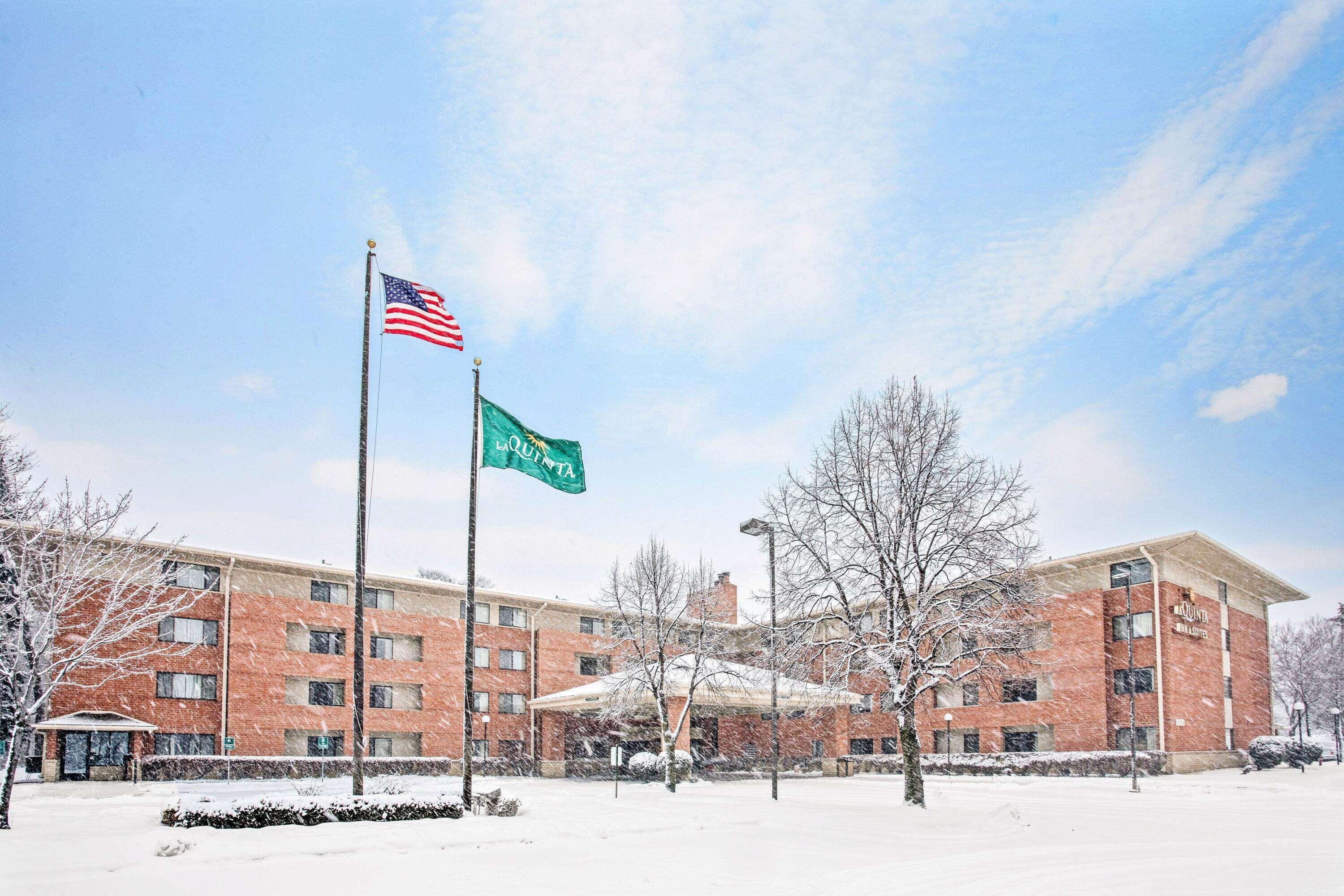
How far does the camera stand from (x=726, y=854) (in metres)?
16.3

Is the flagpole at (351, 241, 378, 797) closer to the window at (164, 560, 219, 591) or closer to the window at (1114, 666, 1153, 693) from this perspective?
the window at (164, 560, 219, 591)

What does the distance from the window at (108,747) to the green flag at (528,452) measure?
30201 millimetres

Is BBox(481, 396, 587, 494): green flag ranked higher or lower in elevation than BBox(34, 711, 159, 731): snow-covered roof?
higher

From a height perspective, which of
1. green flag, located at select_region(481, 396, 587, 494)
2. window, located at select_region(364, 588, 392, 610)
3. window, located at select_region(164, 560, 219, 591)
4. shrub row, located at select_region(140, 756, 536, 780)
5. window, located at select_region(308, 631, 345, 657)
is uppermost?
green flag, located at select_region(481, 396, 587, 494)

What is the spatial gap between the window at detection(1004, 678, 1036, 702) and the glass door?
4073 centimetres

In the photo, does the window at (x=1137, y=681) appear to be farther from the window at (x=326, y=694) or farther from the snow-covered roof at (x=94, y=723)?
the snow-covered roof at (x=94, y=723)

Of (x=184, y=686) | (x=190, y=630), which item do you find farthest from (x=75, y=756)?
(x=190, y=630)

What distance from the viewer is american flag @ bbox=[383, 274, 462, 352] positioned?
19.1 m

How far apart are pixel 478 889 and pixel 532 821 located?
7.06 meters

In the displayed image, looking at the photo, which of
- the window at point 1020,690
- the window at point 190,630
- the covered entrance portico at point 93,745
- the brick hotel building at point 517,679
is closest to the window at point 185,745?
the brick hotel building at point 517,679

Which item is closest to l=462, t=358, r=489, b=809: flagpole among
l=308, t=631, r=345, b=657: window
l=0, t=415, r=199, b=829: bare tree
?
l=0, t=415, r=199, b=829: bare tree

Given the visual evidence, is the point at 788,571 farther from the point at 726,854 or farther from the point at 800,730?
the point at 800,730

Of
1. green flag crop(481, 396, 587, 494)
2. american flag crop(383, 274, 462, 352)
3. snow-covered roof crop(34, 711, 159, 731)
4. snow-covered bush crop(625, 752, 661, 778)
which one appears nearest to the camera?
american flag crop(383, 274, 462, 352)

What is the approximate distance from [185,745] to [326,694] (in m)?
6.69
